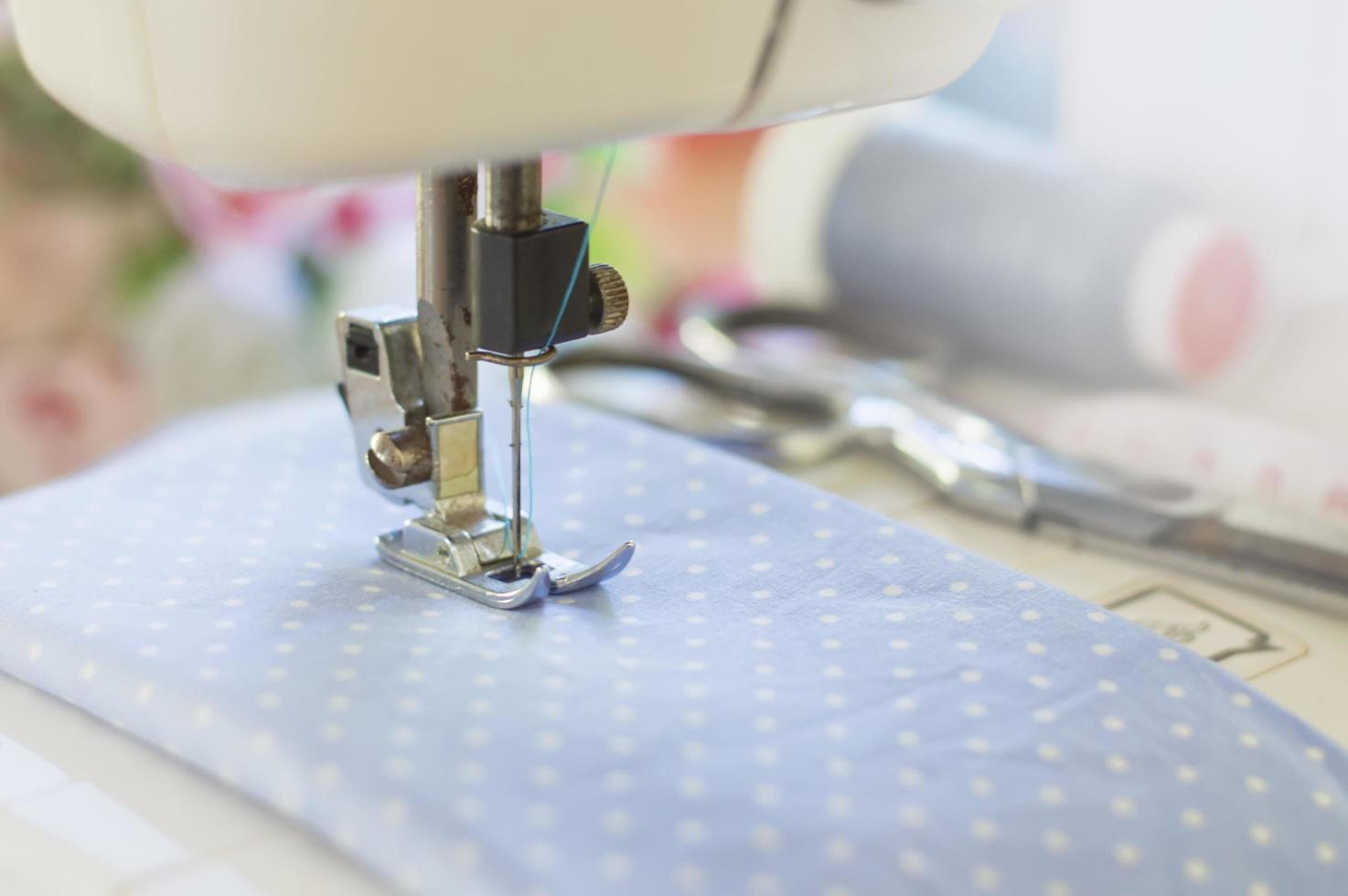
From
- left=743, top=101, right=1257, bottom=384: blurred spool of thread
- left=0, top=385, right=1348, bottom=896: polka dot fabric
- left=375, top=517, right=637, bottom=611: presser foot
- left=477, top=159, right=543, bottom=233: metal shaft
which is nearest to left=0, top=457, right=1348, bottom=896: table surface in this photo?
left=0, top=385, right=1348, bottom=896: polka dot fabric

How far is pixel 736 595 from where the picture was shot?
67 cm

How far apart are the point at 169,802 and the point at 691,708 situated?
0.63 ft

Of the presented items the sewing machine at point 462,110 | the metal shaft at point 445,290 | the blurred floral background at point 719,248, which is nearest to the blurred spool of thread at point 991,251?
the blurred floral background at point 719,248

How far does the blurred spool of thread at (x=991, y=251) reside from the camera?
1118mm

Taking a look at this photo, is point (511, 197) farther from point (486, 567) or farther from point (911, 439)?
point (911, 439)

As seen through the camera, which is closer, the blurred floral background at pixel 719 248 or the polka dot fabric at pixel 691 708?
the polka dot fabric at pixel 691 708

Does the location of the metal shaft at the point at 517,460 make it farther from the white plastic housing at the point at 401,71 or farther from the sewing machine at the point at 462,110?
the white plastic housing at the point at 401,71

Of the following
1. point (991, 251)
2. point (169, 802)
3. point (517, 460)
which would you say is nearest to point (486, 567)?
point (517, 460)

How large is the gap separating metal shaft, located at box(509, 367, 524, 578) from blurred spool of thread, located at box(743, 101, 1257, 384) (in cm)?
59

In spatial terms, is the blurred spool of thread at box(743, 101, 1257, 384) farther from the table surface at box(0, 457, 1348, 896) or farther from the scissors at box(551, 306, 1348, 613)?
the table surface at box(0, 457, 1348, 896)

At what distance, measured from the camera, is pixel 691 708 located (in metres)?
0.57

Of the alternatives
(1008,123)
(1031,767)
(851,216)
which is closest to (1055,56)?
(1008,123)

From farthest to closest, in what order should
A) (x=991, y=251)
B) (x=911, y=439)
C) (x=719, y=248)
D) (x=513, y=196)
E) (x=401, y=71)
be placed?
(x=719, y=248)
(x=991, y=251)
(x=911, y=439)
(x=513, y=196)
(x=401, y=71)

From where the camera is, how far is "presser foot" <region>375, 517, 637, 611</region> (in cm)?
65
